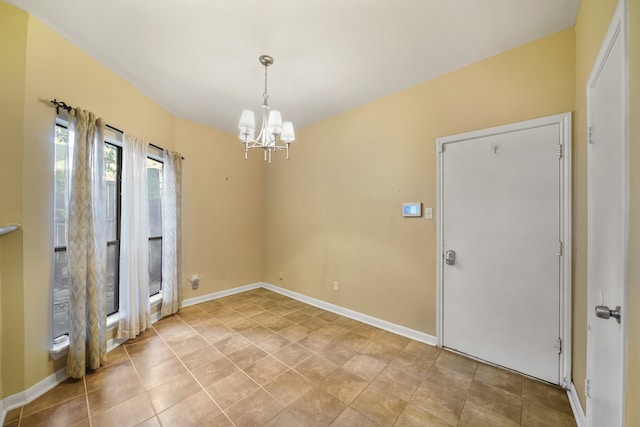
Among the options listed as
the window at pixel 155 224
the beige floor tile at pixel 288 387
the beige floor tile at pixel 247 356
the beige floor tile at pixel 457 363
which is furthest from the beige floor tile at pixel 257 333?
the beige floor tile at pixel 457 363

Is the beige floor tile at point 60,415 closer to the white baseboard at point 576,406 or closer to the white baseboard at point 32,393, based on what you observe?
the white baseboard at point 32,393

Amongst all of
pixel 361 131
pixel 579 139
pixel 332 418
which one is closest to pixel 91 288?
pixel 332 418

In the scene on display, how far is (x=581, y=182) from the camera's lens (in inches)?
65.4

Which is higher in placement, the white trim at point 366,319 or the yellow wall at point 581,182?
the yellow wall at point 581,182

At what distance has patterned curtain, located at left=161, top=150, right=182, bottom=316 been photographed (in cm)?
316

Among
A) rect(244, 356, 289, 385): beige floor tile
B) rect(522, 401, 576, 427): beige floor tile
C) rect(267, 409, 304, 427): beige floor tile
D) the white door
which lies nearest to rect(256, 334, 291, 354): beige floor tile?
rect(244, 356, 289, 385): beige floor tile

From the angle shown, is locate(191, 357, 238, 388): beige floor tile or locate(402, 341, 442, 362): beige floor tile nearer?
locate(191, 357, 238, 388): beige floor tile

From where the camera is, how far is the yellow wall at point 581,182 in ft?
4.85

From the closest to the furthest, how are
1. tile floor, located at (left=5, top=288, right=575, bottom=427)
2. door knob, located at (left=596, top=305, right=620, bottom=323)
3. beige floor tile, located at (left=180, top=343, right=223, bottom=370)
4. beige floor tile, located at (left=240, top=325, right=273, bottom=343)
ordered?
door knob, located at (left=596, top=305, right=620, bottom=323) < tile floor, located at (left=5, top=288, right=575, bottom=427) < beige floor tile, located at (left=180, top=343, right=223, bottom=370) < beige floor tile, located at (left=240, top=325, right=273, bottom=343)

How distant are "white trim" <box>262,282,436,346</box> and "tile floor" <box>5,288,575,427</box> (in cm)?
10

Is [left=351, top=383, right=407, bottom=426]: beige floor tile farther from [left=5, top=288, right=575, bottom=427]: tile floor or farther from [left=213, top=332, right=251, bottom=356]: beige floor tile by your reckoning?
[left=213, top=332, right=251, bottom=356]: beige floor tile

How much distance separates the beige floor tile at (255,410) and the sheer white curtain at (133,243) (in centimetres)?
168

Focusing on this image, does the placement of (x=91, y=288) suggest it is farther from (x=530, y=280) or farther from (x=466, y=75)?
(x=466, y=75)

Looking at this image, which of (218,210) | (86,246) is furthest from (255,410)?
(218,210)
